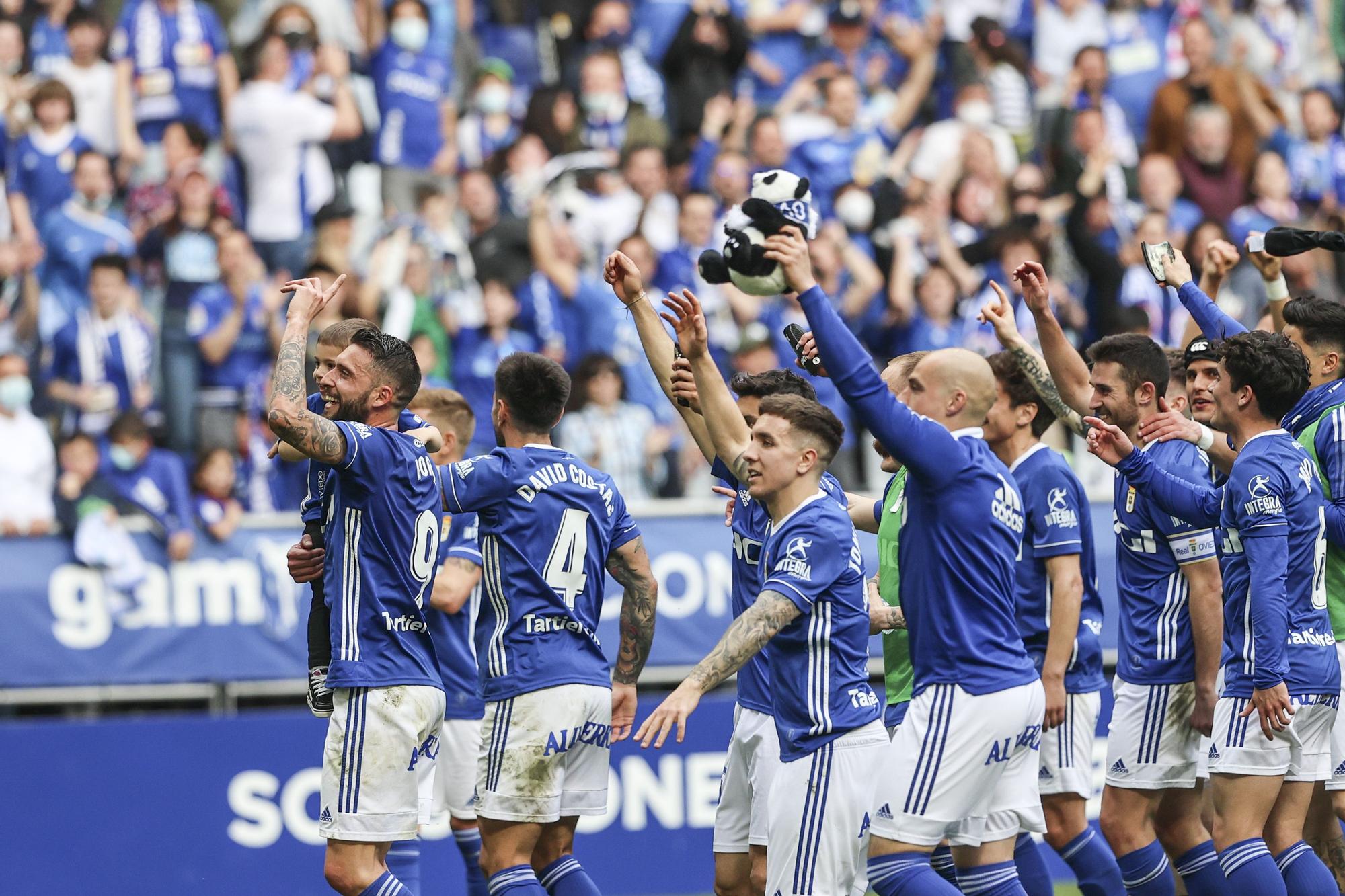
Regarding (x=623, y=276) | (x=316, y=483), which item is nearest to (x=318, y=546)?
(x=316, y=483)

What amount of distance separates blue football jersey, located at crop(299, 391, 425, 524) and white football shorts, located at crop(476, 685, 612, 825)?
1.22 metres

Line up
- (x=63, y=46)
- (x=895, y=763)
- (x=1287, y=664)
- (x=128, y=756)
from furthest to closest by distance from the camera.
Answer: (x=63, y=46), (x=128, y=756), (x=1287, y=664), (x=895, y=763)

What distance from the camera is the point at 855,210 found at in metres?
15.5

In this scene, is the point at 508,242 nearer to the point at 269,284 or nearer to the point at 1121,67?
the point at 269,284

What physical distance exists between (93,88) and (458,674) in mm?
7692

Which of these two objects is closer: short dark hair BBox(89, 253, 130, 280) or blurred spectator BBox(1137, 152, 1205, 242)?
short dark hair BBox(89, 253, 130, 280)

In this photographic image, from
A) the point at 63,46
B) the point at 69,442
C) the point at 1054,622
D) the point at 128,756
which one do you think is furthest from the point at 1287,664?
the point at 63,46

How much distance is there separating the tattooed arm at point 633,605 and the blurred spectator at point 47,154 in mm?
7712

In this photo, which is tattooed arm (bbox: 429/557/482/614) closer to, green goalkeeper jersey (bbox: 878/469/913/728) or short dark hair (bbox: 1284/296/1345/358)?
green goalkeeper jersey (bbox: 878/469/913/728)

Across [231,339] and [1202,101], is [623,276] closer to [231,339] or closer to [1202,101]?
[231,339]

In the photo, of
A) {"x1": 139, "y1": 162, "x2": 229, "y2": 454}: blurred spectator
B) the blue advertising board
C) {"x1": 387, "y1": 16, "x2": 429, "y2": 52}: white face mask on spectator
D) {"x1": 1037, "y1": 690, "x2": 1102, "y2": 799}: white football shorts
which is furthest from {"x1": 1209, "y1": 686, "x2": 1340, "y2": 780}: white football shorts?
{"x1": 387, "y1": 16, "x2": 429, "y2": 52}: white face mask on spectator

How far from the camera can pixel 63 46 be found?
14.9 m

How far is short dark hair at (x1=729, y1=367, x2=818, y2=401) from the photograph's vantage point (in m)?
8.23

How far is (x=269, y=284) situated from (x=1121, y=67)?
9447 mm
